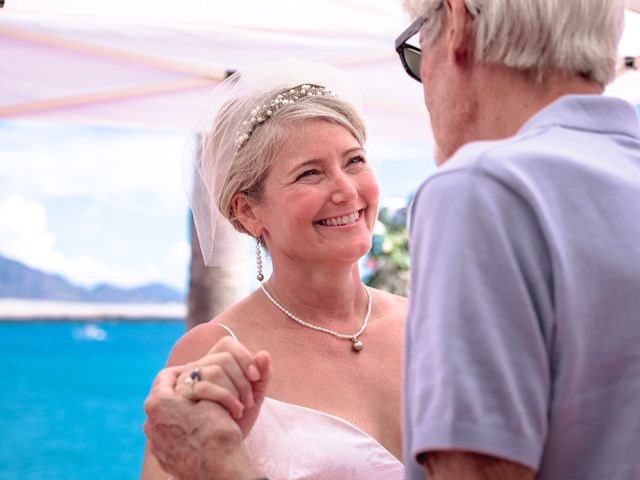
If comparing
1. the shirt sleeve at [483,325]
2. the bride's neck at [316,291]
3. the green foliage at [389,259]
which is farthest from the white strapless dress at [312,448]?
the green foliage at [389,259]

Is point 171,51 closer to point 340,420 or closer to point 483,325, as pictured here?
point 340,420

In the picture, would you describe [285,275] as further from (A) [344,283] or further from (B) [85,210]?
(B) [85,210]

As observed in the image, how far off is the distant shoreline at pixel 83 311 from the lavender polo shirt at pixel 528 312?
56707 mm

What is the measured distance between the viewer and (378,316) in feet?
10.2

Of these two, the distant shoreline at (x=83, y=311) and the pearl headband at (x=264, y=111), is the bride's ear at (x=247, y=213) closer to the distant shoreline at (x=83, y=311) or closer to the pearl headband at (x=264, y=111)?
the pearl headband at (x=264, y=111)

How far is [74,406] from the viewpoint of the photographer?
32.5 meters

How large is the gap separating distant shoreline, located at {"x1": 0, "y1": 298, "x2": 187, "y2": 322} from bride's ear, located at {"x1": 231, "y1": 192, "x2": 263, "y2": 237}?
5481 centimetres

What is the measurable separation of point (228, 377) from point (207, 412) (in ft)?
0.30

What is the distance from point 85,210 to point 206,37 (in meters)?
68.1

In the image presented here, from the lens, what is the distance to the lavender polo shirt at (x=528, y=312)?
1.21 metres

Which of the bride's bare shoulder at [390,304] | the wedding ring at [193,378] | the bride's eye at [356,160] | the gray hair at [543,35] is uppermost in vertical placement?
the gray hair at [543,35]

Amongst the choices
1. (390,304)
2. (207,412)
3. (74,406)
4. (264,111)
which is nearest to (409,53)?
(207,412)

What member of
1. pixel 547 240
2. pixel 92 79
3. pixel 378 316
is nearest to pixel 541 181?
pixel 547 240

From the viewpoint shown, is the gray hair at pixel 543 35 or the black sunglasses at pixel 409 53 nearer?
the gray hair at pixel 543 35
